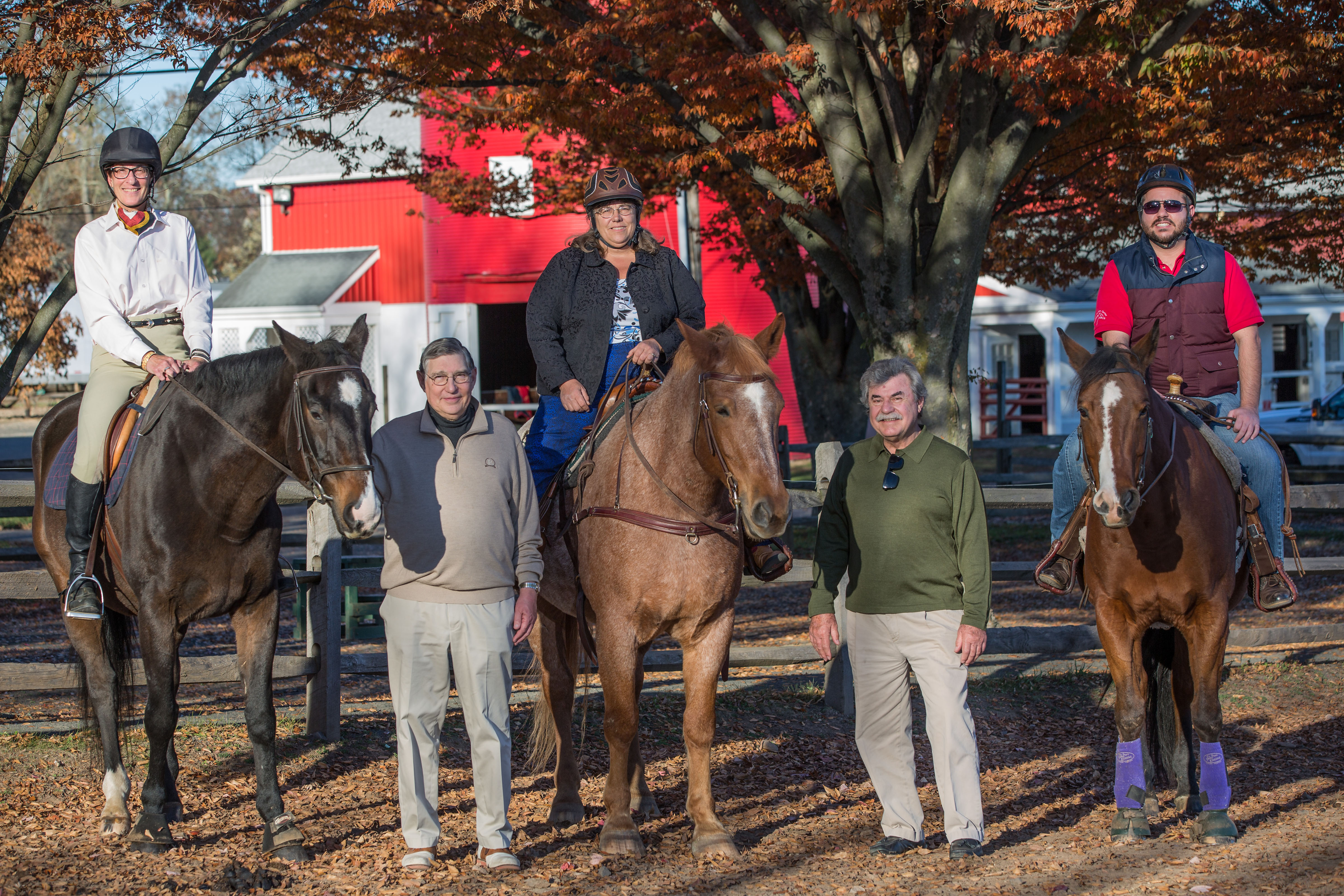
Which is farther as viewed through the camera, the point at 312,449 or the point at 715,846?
the point at 715,846

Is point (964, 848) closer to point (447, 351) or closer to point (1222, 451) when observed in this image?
point (1222, 451)

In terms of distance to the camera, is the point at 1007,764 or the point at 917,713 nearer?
the point at 1007,764

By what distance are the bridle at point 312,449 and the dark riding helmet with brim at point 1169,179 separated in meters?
3.90

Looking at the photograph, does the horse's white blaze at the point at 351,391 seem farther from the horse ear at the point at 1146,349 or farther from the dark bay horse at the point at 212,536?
the horse ear at the point at 1146,349

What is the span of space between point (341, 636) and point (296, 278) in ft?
72.6

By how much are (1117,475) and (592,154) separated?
1152 cm

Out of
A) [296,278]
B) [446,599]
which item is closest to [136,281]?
[446,599]

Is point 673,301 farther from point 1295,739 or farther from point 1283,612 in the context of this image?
point 1283,612

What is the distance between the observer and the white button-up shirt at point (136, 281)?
17.6 feet

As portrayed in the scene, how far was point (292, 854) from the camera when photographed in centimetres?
502

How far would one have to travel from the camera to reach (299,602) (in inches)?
328

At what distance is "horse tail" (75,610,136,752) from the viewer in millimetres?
5719

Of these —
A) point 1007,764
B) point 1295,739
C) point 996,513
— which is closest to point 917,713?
point 1007,764

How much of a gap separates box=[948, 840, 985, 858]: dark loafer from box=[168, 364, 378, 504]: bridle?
285 centimetres
